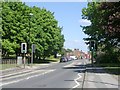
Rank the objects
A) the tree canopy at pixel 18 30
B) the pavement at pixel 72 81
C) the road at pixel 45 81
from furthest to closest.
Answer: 1. the tree canopy at pixel 18 30
2. the road at pixel 45 81
3. the pavement at pixel 72 81

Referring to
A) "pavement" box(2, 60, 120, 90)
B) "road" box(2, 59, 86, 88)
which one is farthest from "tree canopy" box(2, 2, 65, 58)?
"road" box(2, 59, 86, 88)

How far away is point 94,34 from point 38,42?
1212cm

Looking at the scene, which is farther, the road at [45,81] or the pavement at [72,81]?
the road at [45,81]

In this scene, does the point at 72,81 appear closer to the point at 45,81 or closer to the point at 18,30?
the point at 45,81

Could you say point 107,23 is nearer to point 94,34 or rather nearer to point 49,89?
point 49,89

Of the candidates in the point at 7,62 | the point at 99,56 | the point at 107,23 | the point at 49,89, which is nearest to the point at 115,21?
the point at 107,23

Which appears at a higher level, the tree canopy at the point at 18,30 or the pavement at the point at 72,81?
the tree canopy at the point at 18,30

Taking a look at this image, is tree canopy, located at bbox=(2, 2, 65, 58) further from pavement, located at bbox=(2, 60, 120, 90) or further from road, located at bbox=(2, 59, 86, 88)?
road, located at bbox=(2, 59, 86, 88)

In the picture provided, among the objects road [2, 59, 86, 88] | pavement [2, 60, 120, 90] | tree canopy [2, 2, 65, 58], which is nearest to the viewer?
pavement [2, 60, 120, 90]

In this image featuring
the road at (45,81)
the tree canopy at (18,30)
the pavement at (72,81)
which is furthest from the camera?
the tree canopy at (18,30)

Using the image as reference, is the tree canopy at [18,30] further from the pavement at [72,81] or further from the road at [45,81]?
the road at [45,81]

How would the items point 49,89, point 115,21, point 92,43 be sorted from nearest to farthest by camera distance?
point 49,89, point 115,21, point 92,43

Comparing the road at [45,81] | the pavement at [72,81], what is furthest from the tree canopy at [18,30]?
the road at [45,81]

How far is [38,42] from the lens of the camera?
80.4 m
